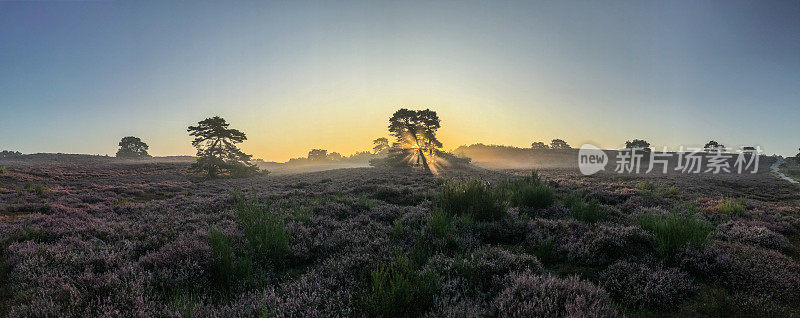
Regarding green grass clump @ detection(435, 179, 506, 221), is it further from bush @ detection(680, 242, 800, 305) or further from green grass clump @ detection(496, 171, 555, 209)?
bush @ detection(680, 242, 800, 305)

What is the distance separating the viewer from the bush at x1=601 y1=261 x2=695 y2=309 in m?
3.75

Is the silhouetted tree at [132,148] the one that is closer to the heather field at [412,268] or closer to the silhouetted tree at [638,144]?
the heather field at [412,268]

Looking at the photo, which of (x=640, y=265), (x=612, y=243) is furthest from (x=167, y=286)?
(x=612, y=243)

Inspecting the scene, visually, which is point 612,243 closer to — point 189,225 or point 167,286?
point 167,286

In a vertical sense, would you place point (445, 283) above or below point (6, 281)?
above

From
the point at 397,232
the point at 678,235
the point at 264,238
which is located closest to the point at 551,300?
the point at 397,232

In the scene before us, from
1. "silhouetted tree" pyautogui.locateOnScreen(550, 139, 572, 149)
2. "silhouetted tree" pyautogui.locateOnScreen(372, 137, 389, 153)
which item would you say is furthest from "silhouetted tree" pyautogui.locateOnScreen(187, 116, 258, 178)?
"silhouetted tree" pyautogui.locateOnScreen(550, 139, 572, 149)

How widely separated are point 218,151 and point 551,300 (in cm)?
4284

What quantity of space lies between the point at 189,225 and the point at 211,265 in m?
4.18

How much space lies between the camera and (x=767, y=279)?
4.25 metres

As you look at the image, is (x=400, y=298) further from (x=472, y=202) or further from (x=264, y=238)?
(x=472, y=202)

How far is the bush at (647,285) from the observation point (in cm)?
375

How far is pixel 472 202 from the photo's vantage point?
811 cm

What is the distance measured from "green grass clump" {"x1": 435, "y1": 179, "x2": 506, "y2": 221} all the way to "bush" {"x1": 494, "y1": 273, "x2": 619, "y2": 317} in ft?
12.5
